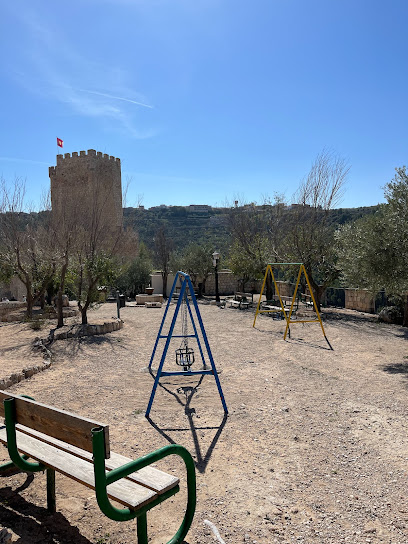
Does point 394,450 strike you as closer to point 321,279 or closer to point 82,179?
point 321,279

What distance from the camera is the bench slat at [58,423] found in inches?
87.0

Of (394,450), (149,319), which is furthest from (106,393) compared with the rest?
(149,319)

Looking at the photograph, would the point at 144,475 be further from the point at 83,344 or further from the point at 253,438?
the point at 83,344

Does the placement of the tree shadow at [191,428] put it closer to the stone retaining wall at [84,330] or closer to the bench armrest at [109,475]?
the bench armrest at [109,475]

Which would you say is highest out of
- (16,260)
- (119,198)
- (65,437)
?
(119,198)

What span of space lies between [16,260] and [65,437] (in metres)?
12.5

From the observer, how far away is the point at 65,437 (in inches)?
93.4

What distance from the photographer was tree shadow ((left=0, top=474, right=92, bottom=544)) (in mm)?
2611

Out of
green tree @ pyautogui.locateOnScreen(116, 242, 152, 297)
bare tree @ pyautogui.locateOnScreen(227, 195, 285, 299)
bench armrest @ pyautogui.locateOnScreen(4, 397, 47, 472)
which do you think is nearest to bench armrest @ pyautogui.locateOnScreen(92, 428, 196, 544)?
bench armrest @ pyautogui.locateOnScreen(4, 397, 47, 472)

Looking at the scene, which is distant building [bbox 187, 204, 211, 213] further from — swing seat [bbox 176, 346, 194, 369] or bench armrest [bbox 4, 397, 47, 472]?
bench armrest [bbox 4, 397, 47, 472]

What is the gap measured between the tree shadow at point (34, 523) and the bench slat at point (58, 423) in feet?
2.42

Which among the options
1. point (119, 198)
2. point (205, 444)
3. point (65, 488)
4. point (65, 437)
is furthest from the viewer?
point (119, 198)

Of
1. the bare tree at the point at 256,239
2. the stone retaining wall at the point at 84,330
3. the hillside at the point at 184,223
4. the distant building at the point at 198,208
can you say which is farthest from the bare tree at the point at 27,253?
the distant building at the point at 198,208

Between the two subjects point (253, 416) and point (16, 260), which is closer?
point (253, 416)
